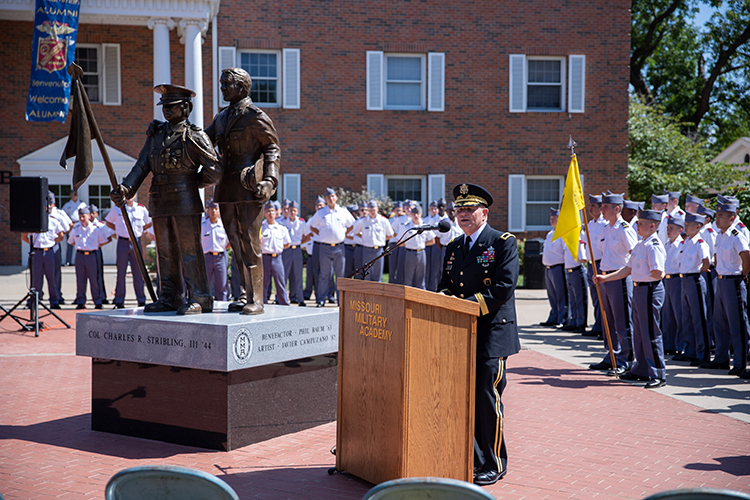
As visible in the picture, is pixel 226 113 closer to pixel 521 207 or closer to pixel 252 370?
pixel 252 370

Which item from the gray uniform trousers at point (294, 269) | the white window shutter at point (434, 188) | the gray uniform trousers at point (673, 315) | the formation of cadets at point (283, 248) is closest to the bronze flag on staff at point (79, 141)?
the formation of cadets at point (283, 248)

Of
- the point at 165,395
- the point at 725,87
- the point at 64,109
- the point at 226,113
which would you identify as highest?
the point at 725,87

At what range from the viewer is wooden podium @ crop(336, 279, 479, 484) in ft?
15.0

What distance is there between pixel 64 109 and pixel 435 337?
17.0m

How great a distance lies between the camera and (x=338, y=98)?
22.6 meters

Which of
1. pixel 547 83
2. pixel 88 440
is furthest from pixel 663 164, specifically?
pixel 88 440

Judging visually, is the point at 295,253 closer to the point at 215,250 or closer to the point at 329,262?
the point at 329,262

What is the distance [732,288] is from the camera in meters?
9.60

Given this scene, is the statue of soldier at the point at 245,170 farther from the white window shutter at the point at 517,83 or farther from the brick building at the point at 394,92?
the white window shutter at the point at 517,83

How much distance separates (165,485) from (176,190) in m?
4.54

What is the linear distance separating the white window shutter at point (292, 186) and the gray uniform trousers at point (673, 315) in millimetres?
13287

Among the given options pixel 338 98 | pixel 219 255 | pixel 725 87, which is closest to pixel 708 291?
pixel 219 255

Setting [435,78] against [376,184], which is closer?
[376,184]

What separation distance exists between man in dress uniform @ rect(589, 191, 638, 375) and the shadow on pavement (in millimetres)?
5731
